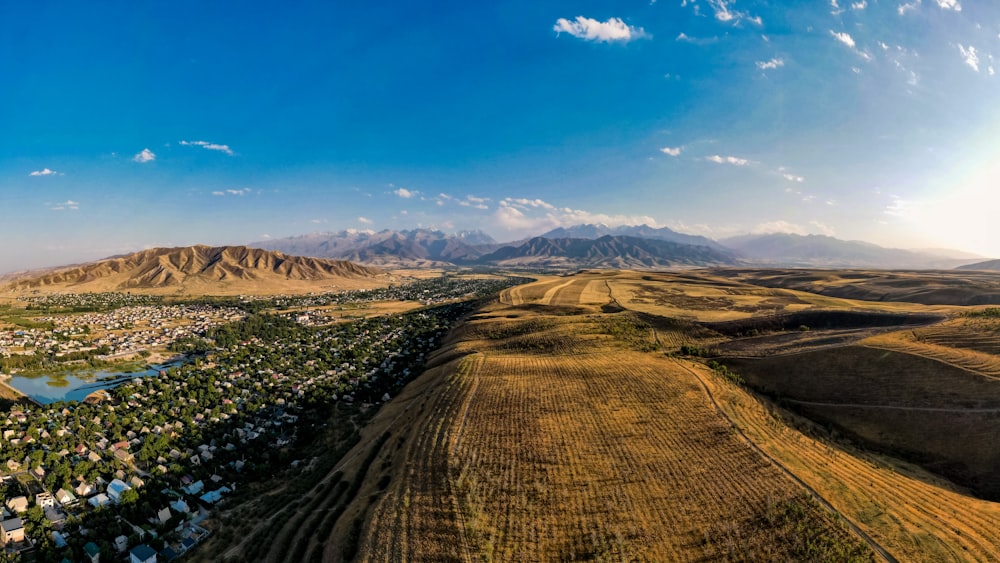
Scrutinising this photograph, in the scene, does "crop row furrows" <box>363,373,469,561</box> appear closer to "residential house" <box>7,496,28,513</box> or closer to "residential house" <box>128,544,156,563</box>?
"residential house" <box>128,544,156,563</box>

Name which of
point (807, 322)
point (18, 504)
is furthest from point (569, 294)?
point (18, 504)

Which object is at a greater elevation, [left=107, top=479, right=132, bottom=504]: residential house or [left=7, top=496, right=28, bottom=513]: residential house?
[left=7, top=496, right=28, bottom=513]: residential house

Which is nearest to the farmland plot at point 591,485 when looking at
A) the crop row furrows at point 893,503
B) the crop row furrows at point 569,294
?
the crop row furrows at point 893,503

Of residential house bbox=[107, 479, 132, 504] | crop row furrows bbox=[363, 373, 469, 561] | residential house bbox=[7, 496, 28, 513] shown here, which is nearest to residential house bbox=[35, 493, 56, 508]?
residential house bbox=[7, 496, 28, 513]

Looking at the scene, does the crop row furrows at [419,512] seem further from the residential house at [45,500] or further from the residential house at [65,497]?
the residential house at [45,500]

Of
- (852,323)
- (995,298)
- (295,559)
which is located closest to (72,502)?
(295,559)

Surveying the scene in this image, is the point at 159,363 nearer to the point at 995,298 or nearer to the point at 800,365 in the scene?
the point at 800,365
